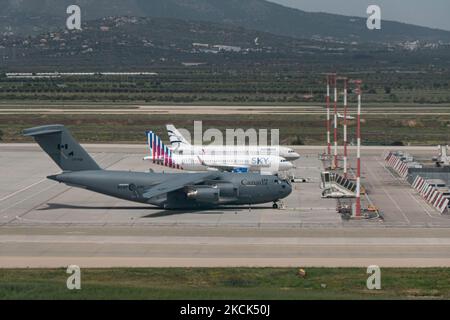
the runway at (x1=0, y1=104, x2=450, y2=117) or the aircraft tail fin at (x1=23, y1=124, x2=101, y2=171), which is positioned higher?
the aircraft tail fin at (x1=23, y1=124, x2=101, y2=171)

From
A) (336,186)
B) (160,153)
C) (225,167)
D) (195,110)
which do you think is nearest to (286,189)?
(336,186)

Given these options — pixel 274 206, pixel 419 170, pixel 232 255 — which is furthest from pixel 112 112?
pixel 232 255

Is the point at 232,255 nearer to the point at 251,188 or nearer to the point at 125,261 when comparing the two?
the point at 125,261

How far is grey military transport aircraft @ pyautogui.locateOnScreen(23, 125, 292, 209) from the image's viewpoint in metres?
73.1

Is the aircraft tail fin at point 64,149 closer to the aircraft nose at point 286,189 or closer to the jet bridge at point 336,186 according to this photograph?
the aircraft nose at point 286,189

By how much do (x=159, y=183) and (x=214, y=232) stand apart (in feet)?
30.9

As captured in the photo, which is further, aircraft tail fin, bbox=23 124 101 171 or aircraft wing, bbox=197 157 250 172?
aircraft wing, bbox=197 157 250 172

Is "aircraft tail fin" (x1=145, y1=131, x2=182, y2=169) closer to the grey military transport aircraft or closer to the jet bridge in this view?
the jet bridge

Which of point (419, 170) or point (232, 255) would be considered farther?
point (419, 170)

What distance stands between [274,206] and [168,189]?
843 centimetres

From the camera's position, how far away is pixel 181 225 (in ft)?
223

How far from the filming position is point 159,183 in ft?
241

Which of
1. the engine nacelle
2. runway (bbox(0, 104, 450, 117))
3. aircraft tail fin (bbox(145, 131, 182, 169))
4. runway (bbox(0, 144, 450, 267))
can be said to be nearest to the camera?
runway (bbox(0, 144, 450, 267))

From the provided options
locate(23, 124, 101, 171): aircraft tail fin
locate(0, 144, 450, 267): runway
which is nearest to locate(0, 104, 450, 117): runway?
locate(0, 144, 450, 267): runway
